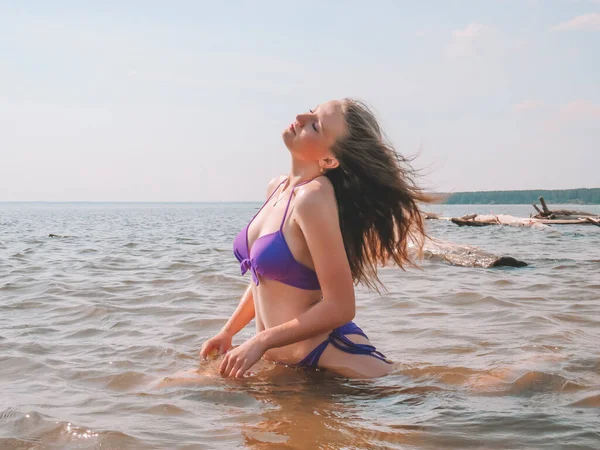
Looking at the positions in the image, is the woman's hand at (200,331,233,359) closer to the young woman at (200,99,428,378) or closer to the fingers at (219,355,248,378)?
the young woman at (200,99,428,378)

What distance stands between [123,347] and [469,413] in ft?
9.38

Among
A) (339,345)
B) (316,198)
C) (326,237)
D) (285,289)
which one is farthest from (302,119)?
(339,345)

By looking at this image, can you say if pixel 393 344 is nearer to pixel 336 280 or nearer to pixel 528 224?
pixel 336 280

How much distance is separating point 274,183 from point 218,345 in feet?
3.79

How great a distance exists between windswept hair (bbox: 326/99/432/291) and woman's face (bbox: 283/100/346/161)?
0.16 feet

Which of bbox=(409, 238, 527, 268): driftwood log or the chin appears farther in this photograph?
bbox=(409, 238, 527, 268): driftwood log

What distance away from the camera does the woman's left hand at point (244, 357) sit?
3564 millimetres

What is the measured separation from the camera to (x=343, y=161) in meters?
3.86

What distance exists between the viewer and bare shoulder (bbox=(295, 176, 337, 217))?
3.66m

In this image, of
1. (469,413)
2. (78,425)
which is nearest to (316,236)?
(469,413)

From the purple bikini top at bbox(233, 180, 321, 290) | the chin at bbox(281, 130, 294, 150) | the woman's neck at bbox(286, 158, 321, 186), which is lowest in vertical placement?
the purple bikini top at bbox(233, 180, 321, 290)

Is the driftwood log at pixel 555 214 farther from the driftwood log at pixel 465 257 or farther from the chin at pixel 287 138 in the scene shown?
the chin at pixel 287 138

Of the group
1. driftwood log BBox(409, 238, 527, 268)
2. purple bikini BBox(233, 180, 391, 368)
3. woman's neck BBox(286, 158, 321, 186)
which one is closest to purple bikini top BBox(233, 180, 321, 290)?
purple bikini BBox(233, 180, 391, 368)

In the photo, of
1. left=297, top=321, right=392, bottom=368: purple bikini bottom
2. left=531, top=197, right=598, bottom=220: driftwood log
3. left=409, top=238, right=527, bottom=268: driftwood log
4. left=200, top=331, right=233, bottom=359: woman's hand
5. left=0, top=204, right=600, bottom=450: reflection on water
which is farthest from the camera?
left=531, top=197, right=598, bottom=220: driftwood log
